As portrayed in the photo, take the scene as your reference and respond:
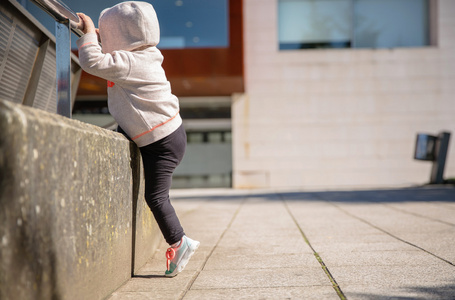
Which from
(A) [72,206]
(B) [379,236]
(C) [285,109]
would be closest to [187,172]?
(C) [285,109]

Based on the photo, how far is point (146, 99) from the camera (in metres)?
2.73

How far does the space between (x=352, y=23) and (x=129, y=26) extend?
46.2 feet

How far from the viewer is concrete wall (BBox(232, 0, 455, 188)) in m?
15.1

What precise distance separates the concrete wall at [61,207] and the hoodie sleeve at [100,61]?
12.9 inches

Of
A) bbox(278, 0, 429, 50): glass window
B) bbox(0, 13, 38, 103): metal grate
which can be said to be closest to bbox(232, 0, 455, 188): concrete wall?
bbox(278, 0, 429, 50): glass window

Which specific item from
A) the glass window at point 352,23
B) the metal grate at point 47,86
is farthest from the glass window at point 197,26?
the metal grate at point 47,86

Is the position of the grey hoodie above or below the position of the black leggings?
above

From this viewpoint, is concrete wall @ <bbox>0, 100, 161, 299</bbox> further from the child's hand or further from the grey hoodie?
the child's hand

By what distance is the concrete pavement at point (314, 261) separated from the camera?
2480 mm

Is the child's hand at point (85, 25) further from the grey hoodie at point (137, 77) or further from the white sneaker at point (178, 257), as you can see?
the white sneaker at point (178, 257)

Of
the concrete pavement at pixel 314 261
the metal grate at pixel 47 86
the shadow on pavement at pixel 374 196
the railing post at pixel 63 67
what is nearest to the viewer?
the concrete pavement at pixel 314 261

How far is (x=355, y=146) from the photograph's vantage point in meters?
15.2

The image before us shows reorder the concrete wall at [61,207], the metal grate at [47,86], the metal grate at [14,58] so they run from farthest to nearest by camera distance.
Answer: the metal grate at [47,86] → the metal grate at [14,58] → the concrete wall at [61,207]

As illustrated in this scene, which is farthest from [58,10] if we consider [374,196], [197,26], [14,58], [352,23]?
[352,23]
